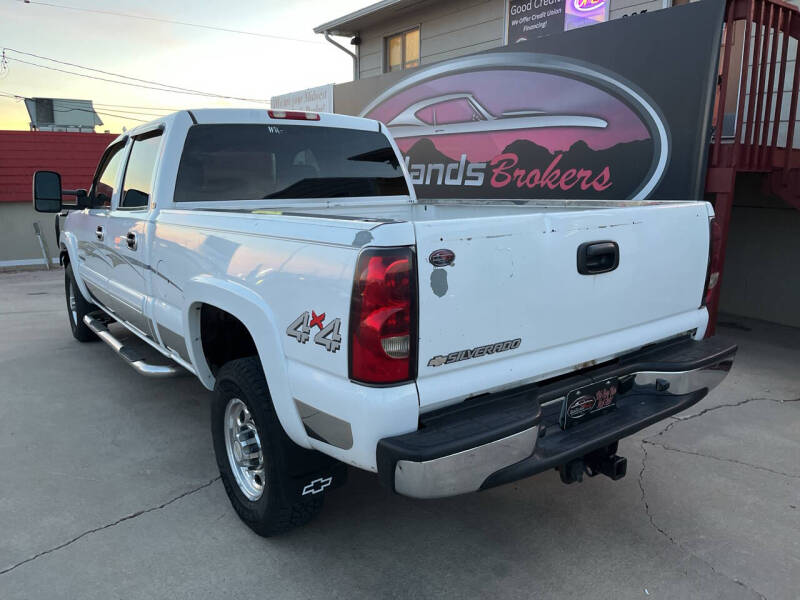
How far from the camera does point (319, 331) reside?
7.02 ft

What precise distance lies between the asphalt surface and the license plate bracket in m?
0.68

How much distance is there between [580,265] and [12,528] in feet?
9.69

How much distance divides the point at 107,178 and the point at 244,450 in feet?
10.7

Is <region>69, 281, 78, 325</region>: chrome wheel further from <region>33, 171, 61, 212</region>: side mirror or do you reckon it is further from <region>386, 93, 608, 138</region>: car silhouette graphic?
<region>386, 93, 608, 138</region>: car silhouette graphic

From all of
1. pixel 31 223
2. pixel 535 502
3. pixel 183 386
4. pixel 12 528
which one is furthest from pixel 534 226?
pixel 31 223

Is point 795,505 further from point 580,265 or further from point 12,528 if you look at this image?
point 12,528

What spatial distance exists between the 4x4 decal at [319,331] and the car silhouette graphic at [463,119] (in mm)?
5118

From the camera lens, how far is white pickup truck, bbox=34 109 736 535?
79.2 inches

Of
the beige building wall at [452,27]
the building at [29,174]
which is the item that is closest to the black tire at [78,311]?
the beige building wall at [452,27]

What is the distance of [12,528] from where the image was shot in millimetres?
2936

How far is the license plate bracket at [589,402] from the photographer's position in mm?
2459

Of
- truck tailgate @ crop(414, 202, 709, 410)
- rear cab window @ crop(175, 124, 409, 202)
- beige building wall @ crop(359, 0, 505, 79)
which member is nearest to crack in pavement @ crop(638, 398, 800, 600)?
truck tailgate @ crop(414, 202, 709, 410)

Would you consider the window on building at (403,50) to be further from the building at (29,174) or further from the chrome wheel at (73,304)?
the building at (29,174)

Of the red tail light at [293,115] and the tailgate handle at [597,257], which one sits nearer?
the tailgate handle at [597,257]
